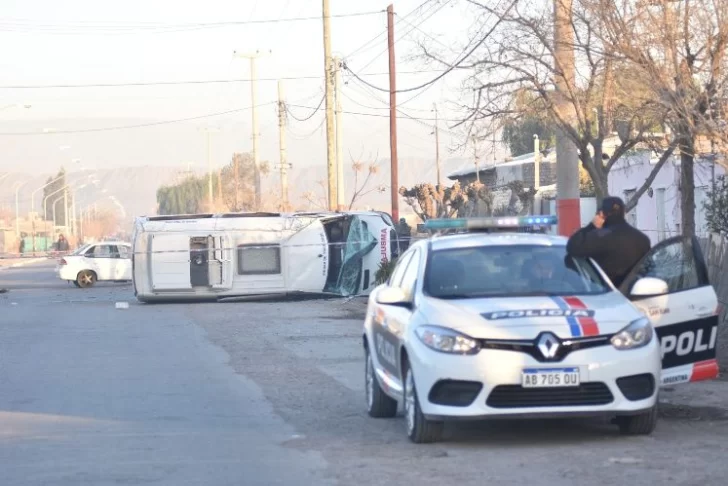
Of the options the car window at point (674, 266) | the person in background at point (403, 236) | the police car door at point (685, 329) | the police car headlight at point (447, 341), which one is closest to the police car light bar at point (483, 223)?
the car window at point (674, 266)

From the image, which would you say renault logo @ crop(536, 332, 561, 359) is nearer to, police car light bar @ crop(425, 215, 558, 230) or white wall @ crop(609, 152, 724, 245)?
police car light bar @ crop(425, 215, 558, 230)

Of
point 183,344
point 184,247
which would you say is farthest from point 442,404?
point 184,247

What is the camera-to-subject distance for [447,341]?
346 inches

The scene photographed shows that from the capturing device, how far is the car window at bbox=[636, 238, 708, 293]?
1021 centimetres

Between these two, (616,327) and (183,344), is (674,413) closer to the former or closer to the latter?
(616,327)

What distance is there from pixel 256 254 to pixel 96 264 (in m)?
11.5

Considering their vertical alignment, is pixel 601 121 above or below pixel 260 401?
above

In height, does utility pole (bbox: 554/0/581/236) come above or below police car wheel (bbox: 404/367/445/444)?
above

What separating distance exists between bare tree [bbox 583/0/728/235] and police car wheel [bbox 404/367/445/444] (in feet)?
16.0

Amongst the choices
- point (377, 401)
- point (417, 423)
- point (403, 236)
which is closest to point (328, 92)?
point (403, 236)

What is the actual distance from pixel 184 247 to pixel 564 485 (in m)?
24.7

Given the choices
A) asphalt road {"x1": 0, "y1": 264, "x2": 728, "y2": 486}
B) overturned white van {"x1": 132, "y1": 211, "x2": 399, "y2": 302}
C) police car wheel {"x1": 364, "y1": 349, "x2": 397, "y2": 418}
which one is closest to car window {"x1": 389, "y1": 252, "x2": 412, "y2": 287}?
police car wheel {"x1": 364, "y1": 349, "x2": 397, "y2": 418}

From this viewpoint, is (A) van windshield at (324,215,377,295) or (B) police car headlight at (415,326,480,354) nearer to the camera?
(B) police car headlight at (415,326,480,354)

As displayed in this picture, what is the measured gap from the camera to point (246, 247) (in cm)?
3209
